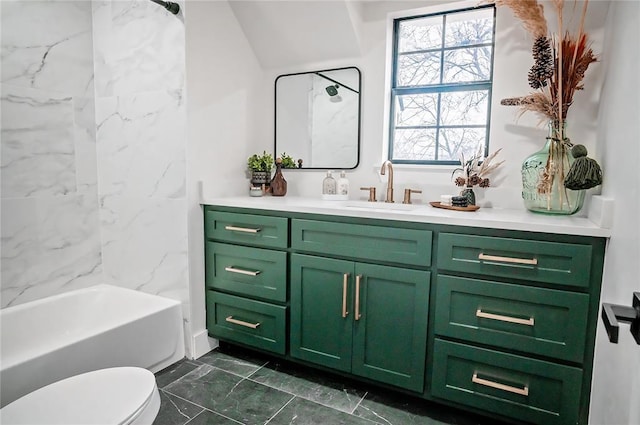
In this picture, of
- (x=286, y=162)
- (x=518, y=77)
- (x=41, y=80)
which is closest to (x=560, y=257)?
(x=518, y=77)

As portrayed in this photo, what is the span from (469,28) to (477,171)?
86 centimetres

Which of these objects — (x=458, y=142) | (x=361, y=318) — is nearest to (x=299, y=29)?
(x=458, y=142)

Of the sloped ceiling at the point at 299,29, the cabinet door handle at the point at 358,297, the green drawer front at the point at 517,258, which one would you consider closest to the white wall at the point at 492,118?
the sloped ceiling at the point at 299,29

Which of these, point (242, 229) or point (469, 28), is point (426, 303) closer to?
point (242, 229)

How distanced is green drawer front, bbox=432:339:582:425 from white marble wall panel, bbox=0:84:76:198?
239 centimetres

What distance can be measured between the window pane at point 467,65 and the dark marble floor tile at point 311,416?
1930 mm

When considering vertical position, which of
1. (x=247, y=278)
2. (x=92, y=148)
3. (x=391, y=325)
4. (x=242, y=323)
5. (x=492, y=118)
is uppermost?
(x=492, y=118)

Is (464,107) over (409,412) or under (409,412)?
over

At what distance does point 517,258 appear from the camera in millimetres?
1608

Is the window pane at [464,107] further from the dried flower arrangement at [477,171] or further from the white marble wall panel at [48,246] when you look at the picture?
the white marble wall panel at [48,246]

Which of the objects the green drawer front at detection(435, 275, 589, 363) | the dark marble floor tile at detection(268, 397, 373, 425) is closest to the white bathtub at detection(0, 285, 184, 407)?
the dark marble floor tile at detection(268, 397, 373, 425)

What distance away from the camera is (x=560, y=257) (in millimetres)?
1546

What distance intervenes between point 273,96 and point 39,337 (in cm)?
209

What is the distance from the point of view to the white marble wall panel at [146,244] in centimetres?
238
